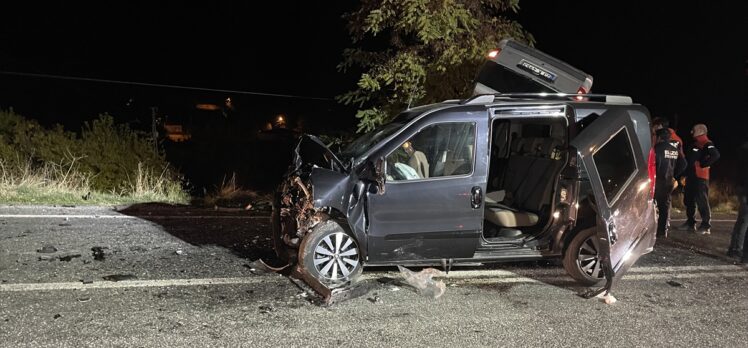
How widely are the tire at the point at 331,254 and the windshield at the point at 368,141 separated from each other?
28.1 inches

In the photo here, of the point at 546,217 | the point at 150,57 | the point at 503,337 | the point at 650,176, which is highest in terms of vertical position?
the point at 150,57

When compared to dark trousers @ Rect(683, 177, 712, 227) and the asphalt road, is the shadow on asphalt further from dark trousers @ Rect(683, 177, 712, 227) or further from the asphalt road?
dark trousers @ Rect(683, 177, 712, 227)

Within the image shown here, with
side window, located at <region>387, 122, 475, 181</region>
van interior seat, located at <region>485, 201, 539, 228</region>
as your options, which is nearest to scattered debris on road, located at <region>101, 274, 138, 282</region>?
side window, located at <region>387, 122, 475, 181</region>

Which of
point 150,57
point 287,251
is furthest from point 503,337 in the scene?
point 150,57

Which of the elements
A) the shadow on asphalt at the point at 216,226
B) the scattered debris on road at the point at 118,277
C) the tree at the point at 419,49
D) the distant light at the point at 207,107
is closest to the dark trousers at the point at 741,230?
the tree at the point at 419,49

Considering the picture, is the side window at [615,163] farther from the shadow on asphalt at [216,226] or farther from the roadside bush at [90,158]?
the roadside bush at [90,158]

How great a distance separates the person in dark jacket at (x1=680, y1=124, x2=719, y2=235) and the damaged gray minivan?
11.9 ft

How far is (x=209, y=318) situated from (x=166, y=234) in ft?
10.0

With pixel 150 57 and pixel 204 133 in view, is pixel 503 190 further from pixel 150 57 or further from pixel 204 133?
pixel 150 57

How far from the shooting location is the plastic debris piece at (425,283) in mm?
4789

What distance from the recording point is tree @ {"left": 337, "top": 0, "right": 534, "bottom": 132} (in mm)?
8969

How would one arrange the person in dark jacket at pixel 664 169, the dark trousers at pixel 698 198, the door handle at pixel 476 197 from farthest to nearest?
the dark trousers at pixel 698 198, the person in dark jacket at pixel 664 169, the door handle at pixel 476 197

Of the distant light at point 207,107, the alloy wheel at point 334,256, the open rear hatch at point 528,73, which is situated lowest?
the alloy wheel at point 334,256

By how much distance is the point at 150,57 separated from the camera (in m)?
27.4
